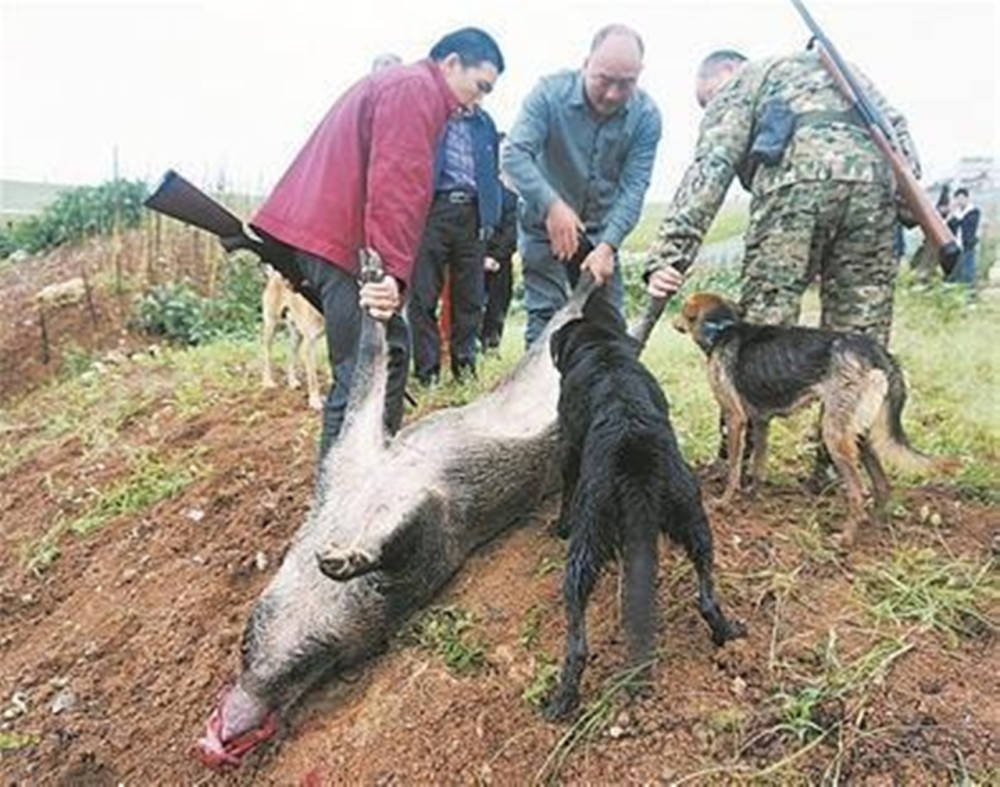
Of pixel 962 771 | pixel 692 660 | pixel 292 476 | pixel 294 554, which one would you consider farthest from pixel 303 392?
pixel 962 771

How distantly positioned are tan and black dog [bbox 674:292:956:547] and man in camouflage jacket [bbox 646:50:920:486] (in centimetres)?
25

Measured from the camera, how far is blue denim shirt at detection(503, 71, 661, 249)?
4.85 metres

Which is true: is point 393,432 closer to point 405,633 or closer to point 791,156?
point 405,633

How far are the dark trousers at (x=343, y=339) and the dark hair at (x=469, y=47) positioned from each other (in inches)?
39.5

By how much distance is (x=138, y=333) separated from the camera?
10.3 metres

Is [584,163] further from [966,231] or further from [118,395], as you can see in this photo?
[966,231]

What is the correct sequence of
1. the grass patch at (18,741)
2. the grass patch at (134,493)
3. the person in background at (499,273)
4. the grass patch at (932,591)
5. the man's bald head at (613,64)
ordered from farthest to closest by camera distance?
the person in background at (499,273), the grass patch at (134,493), the man's bald head at (613,64), the grass patch at (18,741), the grass patch at (932,591)

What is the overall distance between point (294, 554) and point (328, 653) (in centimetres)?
39

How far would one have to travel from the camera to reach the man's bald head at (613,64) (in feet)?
14.8

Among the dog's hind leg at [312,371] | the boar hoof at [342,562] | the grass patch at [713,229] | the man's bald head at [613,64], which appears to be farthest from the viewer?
the grass patch at [713,229]

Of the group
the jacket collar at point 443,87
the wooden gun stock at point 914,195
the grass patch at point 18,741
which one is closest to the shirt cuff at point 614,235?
Result: the jacket collar at point 443,87

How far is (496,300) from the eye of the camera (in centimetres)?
Answer: 790

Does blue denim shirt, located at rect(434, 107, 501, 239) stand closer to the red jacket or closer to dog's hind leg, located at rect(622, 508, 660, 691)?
the red jacket

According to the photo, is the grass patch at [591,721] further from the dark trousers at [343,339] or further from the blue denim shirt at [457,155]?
the blue denim shirt at [457,155]
